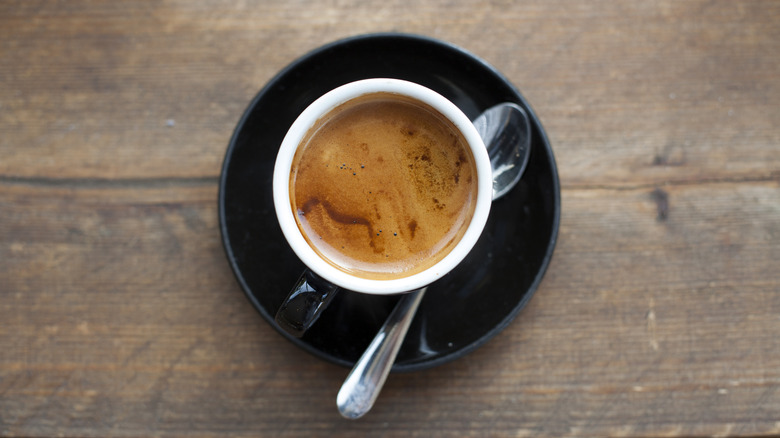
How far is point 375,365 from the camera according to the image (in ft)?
2.79

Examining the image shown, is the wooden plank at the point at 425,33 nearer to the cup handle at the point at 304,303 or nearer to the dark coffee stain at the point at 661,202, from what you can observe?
the dark coffee stain at the point at 661,202

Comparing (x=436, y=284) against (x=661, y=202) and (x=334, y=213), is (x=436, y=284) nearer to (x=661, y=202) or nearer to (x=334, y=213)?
(x=334, y=213)

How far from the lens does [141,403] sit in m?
1.00

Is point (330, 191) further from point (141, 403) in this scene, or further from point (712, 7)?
Answer: point (712, 7)

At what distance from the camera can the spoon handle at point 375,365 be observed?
2.75ft

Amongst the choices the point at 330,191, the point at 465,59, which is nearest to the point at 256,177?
the point at 330,191

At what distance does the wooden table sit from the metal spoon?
14cm

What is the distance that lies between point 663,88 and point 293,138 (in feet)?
2.41

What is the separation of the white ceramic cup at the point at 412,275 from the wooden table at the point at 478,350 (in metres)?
0.29

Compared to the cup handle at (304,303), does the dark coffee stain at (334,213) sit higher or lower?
higher

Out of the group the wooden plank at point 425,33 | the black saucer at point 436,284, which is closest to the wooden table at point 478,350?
the wooden plank at point 425,33

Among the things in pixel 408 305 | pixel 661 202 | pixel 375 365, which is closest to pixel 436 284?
pixel 408 305

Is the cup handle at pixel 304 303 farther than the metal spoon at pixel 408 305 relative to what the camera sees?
No

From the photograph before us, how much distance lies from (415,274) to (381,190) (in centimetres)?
15
